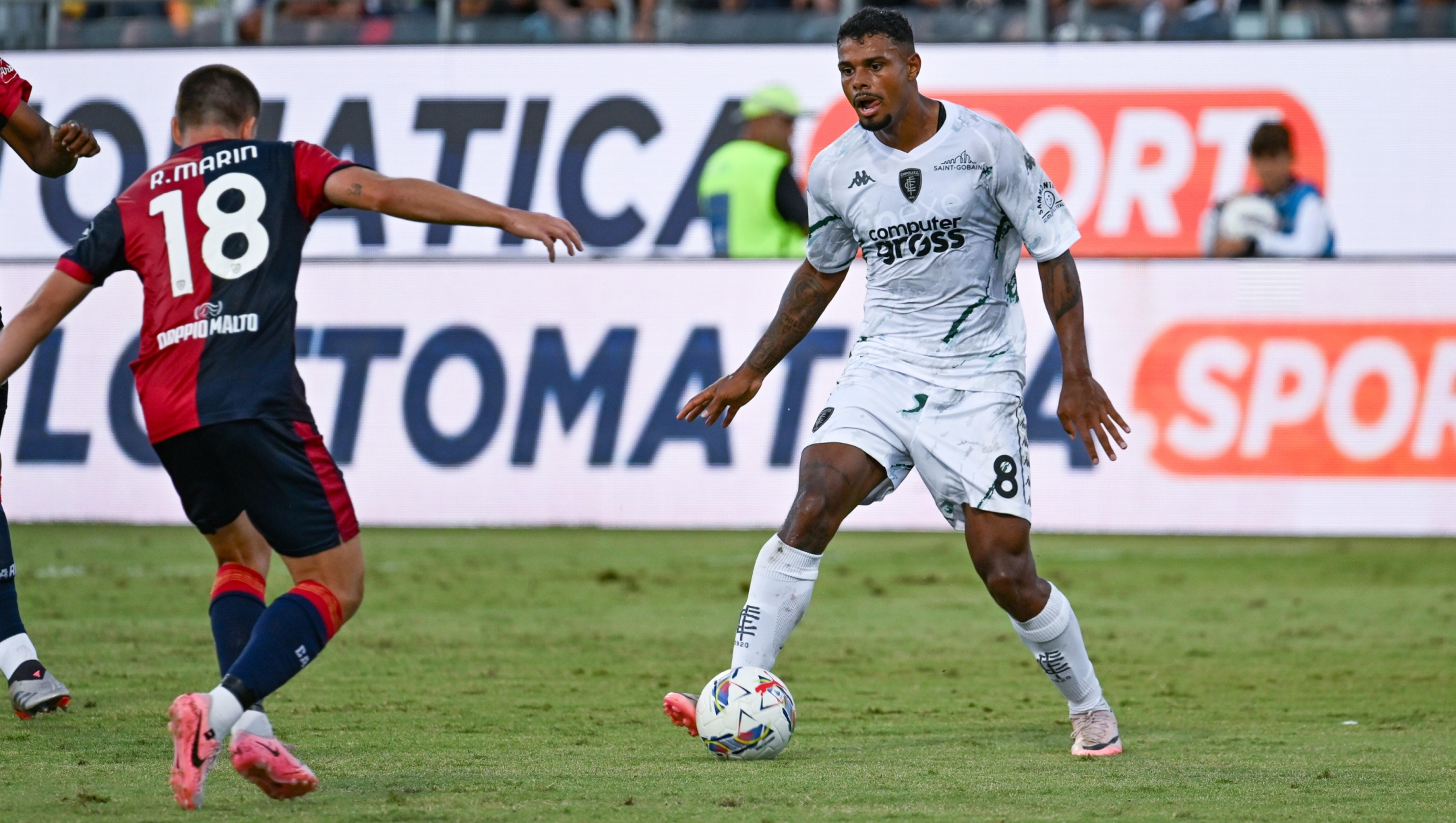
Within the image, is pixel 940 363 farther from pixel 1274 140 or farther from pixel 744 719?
pixel 1274 140

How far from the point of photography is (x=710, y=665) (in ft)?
24.8

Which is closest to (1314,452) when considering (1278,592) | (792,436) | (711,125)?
(1278,592)

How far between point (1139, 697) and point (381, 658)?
3.13 metres

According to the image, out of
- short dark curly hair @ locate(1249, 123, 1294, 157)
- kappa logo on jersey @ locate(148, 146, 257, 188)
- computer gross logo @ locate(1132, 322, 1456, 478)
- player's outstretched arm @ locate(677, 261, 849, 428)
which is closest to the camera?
kappa logo on jersey @ locate(148, 146, 257, 188)

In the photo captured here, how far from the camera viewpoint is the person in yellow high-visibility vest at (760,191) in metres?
11.3

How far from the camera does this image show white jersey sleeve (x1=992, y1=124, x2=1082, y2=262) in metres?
5.51

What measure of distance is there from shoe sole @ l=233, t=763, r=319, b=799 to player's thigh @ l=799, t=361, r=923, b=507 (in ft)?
5.86

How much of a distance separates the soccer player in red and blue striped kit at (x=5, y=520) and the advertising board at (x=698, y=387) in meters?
5.84

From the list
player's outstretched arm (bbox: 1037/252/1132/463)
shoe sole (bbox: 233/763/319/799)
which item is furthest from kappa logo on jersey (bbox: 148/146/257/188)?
player's outstretched arm (bbox: 1037/252/1132/463)

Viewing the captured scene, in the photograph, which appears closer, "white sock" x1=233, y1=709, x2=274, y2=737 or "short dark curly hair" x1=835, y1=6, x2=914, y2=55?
Answer: "white sock" x1=233, y1=709, x2=274, y2=737

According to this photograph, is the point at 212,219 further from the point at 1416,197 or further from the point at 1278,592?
the point at 1416,197

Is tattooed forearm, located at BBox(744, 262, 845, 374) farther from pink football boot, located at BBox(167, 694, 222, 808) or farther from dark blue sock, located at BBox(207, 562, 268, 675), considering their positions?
pink football boot, located at BBox(167, 694, 222, 808)

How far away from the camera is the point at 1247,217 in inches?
494

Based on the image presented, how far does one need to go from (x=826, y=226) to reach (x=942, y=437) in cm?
79
